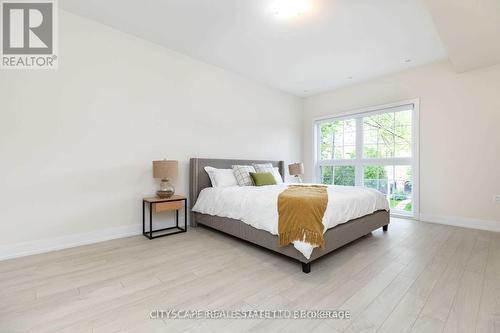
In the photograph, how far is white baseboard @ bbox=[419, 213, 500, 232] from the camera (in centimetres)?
336

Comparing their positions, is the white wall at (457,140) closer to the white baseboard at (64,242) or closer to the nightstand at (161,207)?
the nightstand at (161,207)

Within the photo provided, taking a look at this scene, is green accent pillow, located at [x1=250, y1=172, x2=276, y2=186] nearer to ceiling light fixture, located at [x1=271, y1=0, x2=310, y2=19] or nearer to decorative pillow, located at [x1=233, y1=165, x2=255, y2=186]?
decorative pillow, located at [x1=233, y1=165, x2=255, y2=186]

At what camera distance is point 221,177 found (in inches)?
142

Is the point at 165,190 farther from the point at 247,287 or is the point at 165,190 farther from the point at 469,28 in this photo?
the point at 469,28

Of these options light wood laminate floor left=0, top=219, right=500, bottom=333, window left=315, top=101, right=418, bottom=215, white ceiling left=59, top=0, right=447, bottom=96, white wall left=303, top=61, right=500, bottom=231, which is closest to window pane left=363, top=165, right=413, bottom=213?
window left=315, top=101, right=418, bottom=215

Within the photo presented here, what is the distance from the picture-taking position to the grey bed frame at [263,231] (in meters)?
2.21

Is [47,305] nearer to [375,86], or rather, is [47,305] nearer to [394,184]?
[394,184]

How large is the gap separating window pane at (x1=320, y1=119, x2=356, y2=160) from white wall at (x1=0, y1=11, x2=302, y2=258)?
9.12 feet

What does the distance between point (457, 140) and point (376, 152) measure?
1237 mm

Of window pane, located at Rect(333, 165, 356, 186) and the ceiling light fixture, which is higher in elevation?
the ceiling light fixture

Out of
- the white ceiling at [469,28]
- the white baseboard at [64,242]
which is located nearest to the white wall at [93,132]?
the white baseboard at [64,242]

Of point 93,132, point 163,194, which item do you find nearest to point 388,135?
point 163,194

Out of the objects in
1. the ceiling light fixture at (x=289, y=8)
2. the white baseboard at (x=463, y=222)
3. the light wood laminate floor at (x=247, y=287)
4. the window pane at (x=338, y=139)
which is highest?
the ceiling light fixture at (x=289, y=8)

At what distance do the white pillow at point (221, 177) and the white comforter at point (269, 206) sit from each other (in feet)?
0.70
